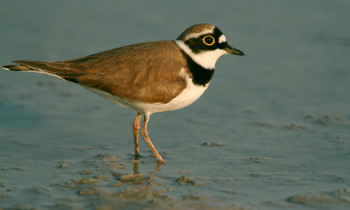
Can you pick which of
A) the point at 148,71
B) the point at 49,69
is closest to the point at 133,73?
the point at 148,71

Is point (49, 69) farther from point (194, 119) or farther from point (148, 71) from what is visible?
point (194, 119)

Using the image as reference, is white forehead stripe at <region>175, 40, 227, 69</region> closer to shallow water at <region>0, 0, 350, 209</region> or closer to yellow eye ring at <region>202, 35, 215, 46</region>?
yellow eye ring at <region>202, 35, 215, 46</region>

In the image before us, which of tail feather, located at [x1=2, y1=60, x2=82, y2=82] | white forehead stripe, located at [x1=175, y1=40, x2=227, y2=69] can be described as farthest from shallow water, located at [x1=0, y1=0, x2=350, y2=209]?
white forehead stripe, located at [x1=175, y1=40, x2=227, y2=69]

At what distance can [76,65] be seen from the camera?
6309 mm

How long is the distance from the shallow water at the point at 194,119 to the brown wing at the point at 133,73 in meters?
0.83

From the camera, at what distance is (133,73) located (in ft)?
20.2

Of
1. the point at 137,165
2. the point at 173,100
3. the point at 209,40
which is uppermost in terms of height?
Answer: the point at 209,40

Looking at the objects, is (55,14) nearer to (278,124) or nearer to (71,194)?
(278,124)

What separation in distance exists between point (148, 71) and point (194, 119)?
1.66m

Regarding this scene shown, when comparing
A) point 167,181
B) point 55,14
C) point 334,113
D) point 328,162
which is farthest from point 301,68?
point 55,14

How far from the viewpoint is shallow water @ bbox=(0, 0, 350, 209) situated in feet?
17.7

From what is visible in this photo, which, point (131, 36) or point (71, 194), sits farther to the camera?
point (131, 36)

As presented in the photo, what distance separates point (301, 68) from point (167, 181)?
13.9 ft

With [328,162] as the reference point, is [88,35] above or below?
above
